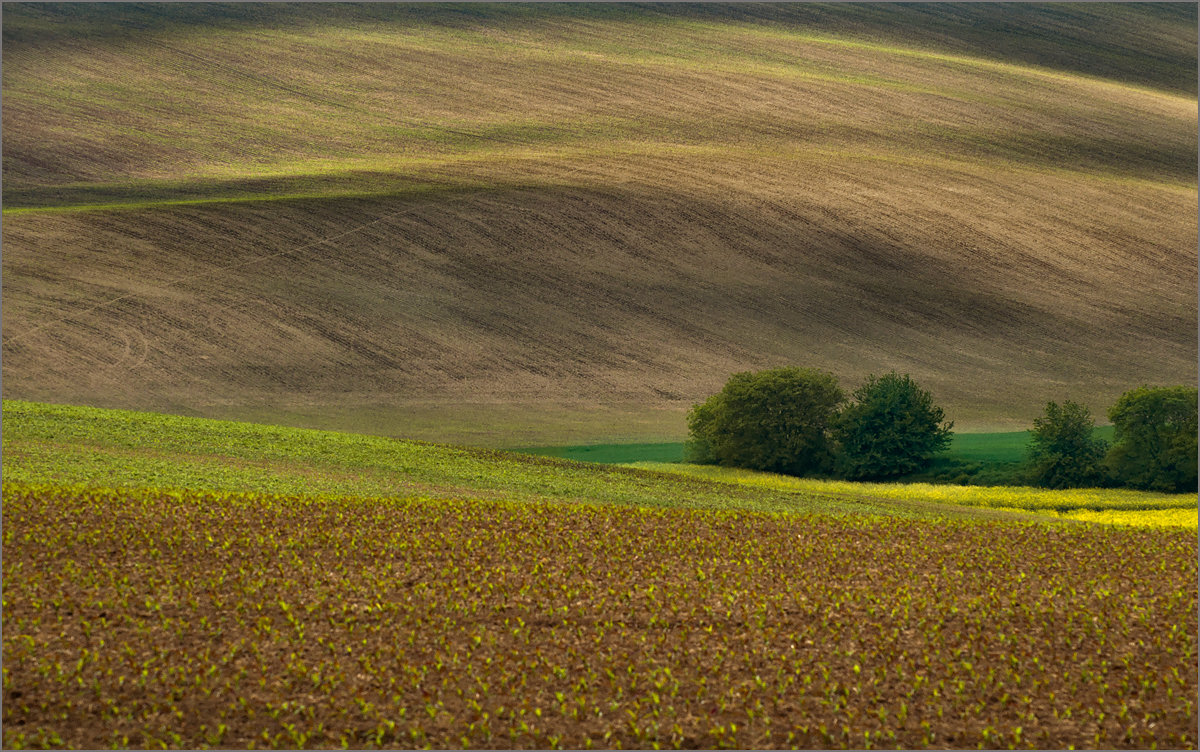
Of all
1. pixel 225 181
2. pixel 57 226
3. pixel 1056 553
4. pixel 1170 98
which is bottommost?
pixel 1056 553

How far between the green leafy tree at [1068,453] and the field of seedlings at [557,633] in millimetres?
13321

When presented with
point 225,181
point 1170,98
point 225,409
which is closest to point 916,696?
point 225,409

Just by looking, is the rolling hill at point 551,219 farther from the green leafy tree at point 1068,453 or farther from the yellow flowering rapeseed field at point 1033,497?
the green leafy tree at point 1068,453

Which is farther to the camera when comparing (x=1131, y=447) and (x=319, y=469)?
(x=1131, y=447)

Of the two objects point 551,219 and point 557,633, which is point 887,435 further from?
point 551,219

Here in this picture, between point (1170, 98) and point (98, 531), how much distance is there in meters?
99.6

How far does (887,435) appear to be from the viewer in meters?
35.9

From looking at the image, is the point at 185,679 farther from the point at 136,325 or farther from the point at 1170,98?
the point at 1170,98

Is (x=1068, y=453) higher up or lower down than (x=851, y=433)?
lower down

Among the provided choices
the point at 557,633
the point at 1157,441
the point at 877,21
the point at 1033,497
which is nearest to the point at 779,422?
the point at 1033,497

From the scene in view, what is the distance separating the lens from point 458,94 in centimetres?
8094

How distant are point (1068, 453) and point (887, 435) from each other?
5.18 meters

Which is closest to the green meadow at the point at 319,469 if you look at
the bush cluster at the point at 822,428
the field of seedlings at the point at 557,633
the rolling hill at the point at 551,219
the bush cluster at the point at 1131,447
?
the field of seedlings at the point at 557,633

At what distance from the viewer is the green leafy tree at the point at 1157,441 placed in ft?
107
